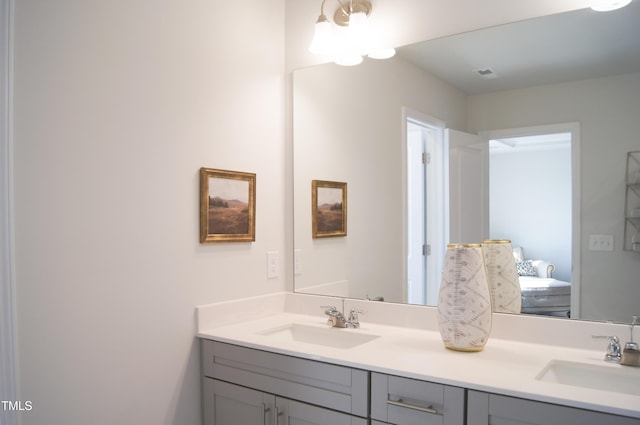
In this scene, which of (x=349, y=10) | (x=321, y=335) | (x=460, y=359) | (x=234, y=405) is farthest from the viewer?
(x=349, y=10)

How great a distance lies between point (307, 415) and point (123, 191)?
1038 millimetres

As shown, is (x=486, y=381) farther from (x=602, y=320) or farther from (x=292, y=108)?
(x=292, y=108)

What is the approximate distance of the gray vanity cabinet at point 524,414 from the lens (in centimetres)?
122

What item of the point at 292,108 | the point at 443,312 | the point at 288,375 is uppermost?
the point at 292,108

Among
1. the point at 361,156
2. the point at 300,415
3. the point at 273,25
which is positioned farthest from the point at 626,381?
the point at 273,25

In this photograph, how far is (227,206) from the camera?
216 centimetres

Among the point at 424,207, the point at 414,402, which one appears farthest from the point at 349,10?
the point at 414,402

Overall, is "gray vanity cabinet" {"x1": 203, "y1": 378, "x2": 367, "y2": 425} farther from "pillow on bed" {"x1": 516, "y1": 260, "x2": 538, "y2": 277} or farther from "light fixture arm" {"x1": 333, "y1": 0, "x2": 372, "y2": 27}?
"light fixture arm" {"x1": 333, "y1": 0, "x2": 372, "y2": 27}

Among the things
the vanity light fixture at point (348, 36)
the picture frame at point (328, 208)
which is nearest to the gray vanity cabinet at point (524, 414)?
the picture frame at point (328, 208)

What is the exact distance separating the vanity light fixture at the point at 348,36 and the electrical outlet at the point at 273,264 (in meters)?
0.99

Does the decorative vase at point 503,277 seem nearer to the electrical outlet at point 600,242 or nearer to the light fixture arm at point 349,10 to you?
the electrical outlet at point 600,242

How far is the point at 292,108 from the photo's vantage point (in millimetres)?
2486

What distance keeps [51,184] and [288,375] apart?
1.03 metres

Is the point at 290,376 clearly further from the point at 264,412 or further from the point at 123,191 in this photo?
the point at 123,191
